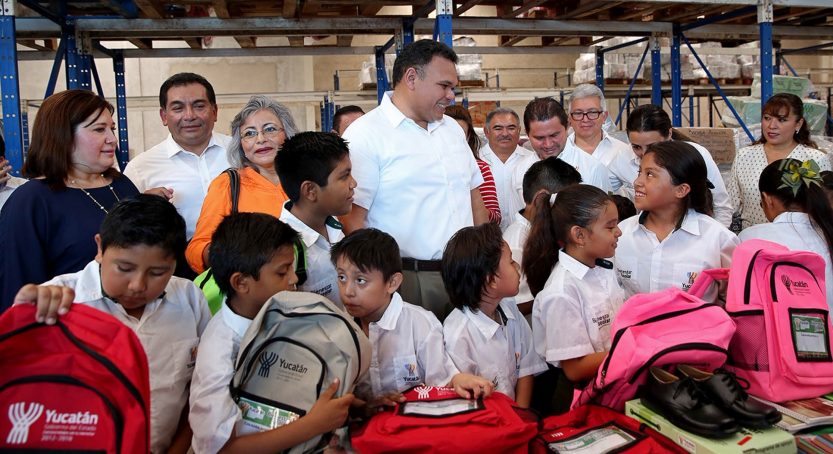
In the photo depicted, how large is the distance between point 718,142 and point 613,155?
9.38 ft

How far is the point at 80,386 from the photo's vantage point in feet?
4.69

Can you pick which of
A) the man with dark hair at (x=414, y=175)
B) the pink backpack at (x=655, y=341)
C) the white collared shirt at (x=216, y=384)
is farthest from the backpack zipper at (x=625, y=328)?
the white collared shirt at (x=216, y=384)

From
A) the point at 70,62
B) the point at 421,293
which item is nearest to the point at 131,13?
the point at 70,62

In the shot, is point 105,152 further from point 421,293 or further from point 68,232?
point 421,293

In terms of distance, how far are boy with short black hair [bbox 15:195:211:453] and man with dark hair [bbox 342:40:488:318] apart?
3.17ft

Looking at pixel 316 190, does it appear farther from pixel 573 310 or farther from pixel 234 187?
pixel 573 310

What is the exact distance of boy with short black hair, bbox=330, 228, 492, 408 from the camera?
7.36 ft

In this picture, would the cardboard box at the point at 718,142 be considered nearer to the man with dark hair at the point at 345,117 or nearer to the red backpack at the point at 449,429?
the man with dark hair at the point at 345,117

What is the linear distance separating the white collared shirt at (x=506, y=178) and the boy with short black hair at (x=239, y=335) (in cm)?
259

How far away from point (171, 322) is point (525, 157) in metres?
3.30

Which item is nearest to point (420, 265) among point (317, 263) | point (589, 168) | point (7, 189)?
point (317, 263)

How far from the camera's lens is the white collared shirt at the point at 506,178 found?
176 inches

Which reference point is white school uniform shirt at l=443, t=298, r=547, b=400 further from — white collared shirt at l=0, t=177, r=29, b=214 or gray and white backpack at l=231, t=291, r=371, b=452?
white collared shirt at l=0, t=177, r=29, b=214

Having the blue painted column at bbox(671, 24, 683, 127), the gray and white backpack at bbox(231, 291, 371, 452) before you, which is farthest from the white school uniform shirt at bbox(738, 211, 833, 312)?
the blue painted column at bbox(671, 24, 683, 127)
